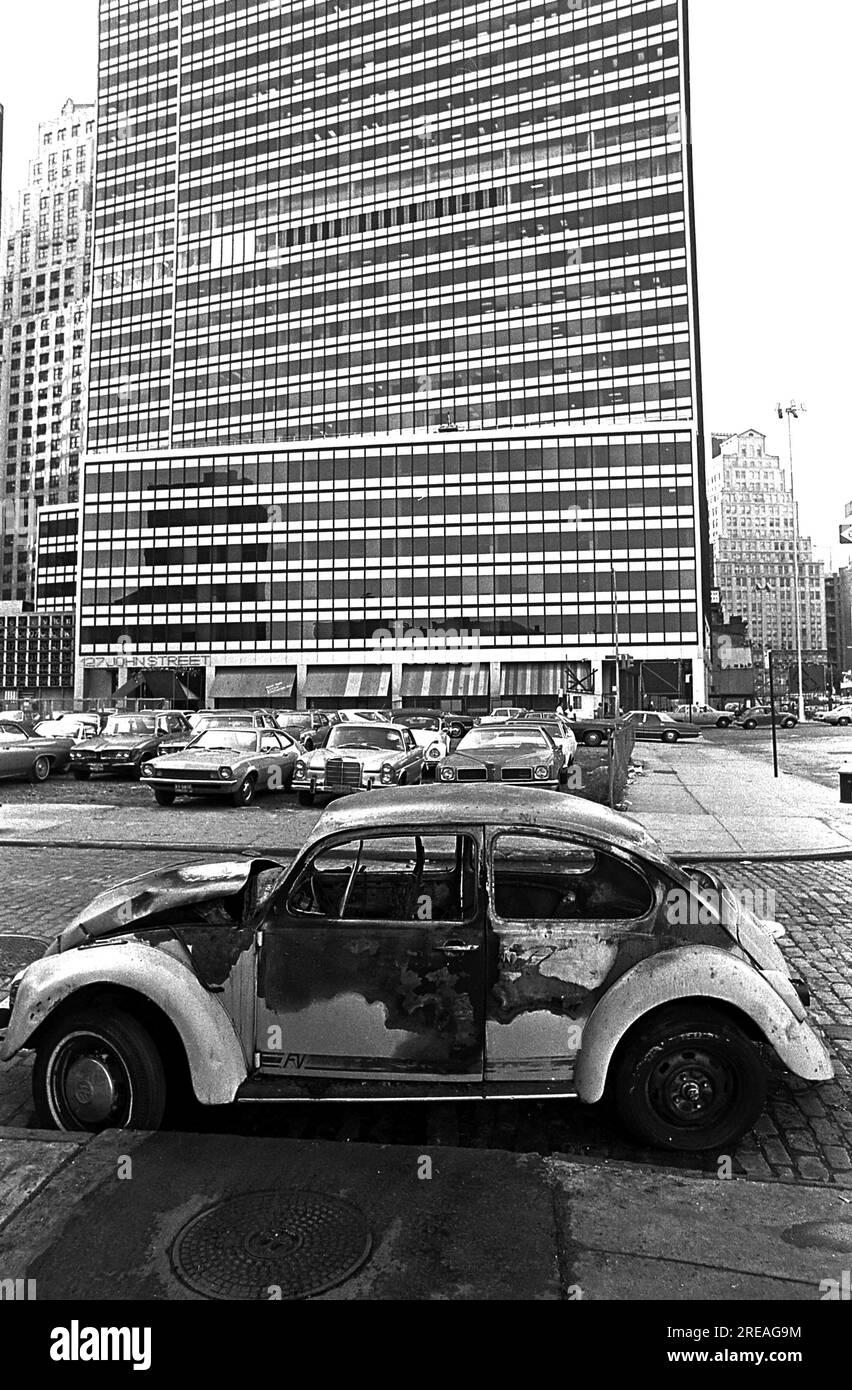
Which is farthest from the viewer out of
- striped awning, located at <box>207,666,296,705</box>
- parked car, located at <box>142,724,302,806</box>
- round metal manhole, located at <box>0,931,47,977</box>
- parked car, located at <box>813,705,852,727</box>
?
striped awning, located at <box>207,666,296,705</box>

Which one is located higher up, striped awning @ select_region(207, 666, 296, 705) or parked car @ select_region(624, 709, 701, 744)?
striped awning @ select_region(207, 666, 296, 705)

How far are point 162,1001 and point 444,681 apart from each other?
78.5 metres

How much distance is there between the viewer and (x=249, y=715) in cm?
2289

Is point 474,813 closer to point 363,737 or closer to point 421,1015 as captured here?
point 421,1015

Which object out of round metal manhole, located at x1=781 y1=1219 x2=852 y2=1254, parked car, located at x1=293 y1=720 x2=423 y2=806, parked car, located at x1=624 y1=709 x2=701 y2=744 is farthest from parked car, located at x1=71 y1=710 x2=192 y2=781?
parked car, located at x1=624 y1=709 x2=701 y2=744

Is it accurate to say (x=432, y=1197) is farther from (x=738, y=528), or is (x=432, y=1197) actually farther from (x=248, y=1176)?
(x=738, y=528)

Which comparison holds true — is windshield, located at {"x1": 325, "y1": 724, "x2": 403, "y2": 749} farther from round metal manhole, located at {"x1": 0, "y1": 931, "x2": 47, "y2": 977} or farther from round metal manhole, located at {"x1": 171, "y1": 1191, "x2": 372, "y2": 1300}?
round metal manhole, located at {"x1": 171, "y1": 1191, "x2": 372, "y2": 1300}

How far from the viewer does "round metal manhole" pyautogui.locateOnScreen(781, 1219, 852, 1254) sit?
289 cm

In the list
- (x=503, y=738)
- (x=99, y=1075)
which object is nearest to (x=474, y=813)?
(x=99, y=1075)

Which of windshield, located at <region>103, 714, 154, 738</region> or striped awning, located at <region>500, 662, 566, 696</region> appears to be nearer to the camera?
windshield, located at <region>103, 714, 154, 738</region>

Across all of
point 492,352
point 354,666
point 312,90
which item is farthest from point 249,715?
point 312,90

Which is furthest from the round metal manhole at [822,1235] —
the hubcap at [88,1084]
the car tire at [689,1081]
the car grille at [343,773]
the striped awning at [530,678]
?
the striped awning at [530,678]

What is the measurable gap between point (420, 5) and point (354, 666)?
7917 centimetres

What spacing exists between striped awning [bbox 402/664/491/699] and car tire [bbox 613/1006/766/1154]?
255 ft
